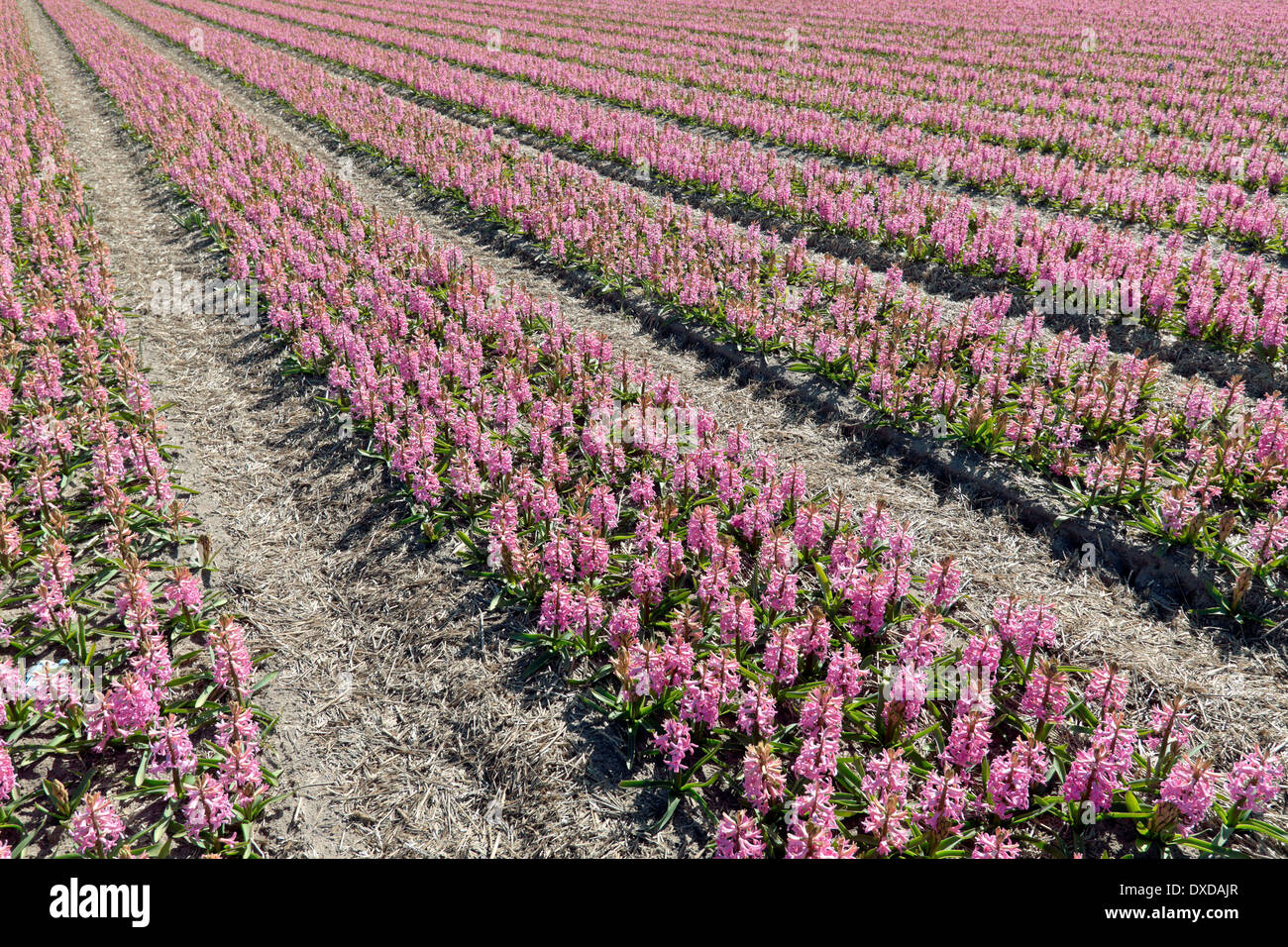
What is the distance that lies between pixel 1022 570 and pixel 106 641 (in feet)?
28.2

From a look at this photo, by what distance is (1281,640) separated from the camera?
6.08 m

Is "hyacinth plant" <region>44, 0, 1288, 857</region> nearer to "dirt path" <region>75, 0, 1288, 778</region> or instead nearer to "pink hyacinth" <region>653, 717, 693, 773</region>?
"pink hyacinth" <region>653, 717, 693, 773</region>

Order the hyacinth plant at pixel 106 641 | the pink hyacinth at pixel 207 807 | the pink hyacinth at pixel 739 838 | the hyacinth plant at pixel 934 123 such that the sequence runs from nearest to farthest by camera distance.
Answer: the pink hyacinth at pixel 739 838 < the pink hyacinth at pixel 207 807 < the hyacinth plant at pixel 106 641 < the hyacinth plant at pixel 934 123

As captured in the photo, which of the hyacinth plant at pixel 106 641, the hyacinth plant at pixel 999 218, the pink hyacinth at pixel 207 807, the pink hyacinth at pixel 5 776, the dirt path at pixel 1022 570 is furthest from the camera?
the hyacinth plant at pixel 999 218

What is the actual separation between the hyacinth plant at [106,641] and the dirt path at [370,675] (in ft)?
1.14

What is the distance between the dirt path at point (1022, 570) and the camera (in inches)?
225

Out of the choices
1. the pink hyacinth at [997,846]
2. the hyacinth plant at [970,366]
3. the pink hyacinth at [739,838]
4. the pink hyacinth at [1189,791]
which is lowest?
the pink hyacinth at [739,838]

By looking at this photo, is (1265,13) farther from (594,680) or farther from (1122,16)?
(594,680)

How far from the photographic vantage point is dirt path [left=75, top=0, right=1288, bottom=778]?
5.72 metres

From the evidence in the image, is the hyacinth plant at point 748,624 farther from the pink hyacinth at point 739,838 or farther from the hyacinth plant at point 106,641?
the hyacinth plant at point 106,641

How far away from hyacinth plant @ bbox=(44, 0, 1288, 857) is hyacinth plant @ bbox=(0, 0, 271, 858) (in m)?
2.33

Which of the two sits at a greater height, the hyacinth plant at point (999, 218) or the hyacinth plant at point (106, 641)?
the hyacinth plant at point (999, 218)

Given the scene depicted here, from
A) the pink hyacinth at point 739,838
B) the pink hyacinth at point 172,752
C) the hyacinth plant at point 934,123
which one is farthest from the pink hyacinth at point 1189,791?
the hyacinth plant at point 934,123

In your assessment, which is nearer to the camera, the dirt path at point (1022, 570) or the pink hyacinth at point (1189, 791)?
the pink hyacinth at point (1189, 791)
